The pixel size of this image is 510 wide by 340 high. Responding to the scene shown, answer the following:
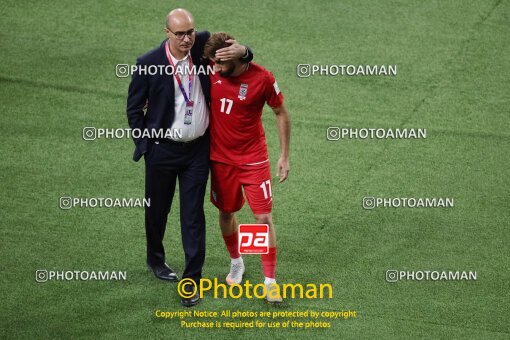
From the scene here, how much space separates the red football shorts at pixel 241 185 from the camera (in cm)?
609

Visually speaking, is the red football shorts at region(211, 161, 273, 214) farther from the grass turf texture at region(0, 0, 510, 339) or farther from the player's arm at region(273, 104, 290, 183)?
the grass turf texture at region(0, 0, 510, 339)

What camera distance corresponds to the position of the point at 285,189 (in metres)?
7.63

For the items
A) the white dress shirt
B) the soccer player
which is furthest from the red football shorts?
the white dress shirt

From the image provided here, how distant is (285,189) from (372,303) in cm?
160

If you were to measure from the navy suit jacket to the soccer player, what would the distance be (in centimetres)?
14

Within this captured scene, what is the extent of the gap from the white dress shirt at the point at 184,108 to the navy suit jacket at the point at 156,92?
29mm

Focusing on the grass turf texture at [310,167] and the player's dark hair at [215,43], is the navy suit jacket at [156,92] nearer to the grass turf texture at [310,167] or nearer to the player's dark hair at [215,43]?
the player's dark hair at [215,43]

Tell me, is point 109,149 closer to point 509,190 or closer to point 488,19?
point 509,190

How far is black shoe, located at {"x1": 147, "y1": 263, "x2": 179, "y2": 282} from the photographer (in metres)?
6.50

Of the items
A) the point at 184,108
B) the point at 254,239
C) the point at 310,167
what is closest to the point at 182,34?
the point at 184,108

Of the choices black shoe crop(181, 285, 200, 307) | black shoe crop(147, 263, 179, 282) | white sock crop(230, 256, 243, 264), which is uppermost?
white sock crop(230, 256, 243, 264)

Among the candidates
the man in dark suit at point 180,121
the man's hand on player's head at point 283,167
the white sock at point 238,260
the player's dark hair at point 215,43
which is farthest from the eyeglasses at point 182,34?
the white sock at point 238,260

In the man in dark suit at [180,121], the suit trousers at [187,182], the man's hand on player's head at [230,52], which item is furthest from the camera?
the suit trousers at [187,182]

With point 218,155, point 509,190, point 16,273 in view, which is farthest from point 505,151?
point 16,273
